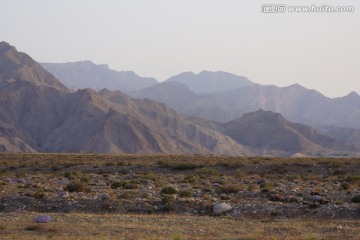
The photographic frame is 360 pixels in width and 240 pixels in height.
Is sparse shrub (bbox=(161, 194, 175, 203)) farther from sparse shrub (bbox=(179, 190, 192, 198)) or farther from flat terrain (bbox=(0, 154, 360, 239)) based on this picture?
sparse shrub (bbox=(179, 190, 192, 198))

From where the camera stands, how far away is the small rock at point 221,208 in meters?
21.8

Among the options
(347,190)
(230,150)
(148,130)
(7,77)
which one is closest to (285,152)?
(230,150)

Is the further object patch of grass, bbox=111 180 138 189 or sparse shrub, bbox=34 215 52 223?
patch of grass, bbox=111 180 138 189

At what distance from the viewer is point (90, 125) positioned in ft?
436

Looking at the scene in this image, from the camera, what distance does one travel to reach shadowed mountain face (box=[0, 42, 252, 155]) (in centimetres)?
12444

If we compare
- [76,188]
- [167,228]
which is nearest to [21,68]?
[76,188]

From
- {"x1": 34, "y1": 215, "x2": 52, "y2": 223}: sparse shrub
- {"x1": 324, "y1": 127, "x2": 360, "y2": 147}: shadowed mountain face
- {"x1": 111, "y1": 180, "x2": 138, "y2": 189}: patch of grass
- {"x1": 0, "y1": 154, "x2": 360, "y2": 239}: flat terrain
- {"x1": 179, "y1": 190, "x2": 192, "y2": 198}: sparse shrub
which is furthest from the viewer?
{"x1": 324, "y1": 127, "x2": 360, "y2": 147}: shadowed mountain face

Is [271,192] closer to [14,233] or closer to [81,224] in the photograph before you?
[81,224]

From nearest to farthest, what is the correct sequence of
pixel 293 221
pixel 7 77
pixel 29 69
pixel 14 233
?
pixel 14 233 → pixel 293 221 → pixel 7 77 → pixel 29 69

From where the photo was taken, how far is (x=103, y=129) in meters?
126

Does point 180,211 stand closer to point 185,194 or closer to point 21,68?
point 185,194

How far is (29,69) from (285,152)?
87.6 meters

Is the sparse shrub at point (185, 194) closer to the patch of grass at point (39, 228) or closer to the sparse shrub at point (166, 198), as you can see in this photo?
the sparse shrub at point (166, 198)

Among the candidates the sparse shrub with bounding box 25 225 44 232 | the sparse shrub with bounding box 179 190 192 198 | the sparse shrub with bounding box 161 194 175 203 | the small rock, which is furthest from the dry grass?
the sparse shrub with bounding box 179 190 192 198
